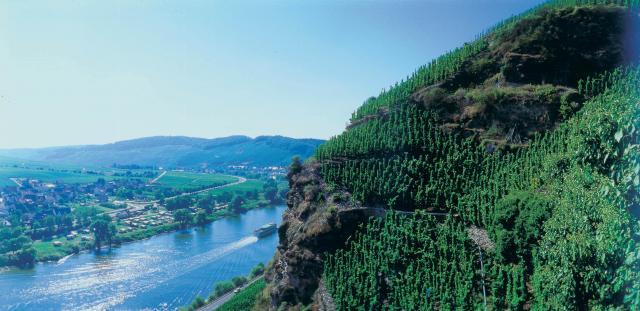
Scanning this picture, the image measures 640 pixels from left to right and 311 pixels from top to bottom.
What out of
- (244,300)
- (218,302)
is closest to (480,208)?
(244,300)

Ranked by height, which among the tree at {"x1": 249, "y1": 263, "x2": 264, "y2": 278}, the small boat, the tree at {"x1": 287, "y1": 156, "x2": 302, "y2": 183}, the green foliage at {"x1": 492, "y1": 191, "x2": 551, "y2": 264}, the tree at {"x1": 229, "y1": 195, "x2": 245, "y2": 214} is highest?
the tree at {"x1": 287, "y1": 156, "x2": 302, "y2": 183}

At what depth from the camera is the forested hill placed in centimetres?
1775

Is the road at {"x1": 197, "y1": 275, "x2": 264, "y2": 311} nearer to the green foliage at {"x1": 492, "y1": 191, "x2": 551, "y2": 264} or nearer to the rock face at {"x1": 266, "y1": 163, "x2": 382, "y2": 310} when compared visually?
the rock face at {"x1": 266, "y1": 163, "x2": 382, "y2": 310}

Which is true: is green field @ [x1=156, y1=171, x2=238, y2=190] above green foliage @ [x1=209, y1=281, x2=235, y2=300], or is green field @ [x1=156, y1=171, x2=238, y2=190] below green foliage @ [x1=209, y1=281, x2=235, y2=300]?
above

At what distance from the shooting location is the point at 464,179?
23.1m

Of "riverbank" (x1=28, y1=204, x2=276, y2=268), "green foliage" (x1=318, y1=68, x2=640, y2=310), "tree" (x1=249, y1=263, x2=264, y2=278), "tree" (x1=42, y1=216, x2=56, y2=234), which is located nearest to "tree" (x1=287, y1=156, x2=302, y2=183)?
"green foliage" (x1=318, y1=68, x2=640, y2=310)

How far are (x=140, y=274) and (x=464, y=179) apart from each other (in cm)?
3455

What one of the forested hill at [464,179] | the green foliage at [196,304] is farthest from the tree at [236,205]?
the forested hill at [464,179]

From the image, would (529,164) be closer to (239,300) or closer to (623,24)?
(623,24)

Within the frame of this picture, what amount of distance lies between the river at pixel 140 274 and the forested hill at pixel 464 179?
1346 centimetres

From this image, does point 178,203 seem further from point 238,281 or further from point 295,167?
point 295,167

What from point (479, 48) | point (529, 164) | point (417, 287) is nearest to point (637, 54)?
point (479, 48)

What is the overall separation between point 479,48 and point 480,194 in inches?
560

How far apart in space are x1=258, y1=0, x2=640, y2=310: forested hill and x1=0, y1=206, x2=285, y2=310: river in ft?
44.2
